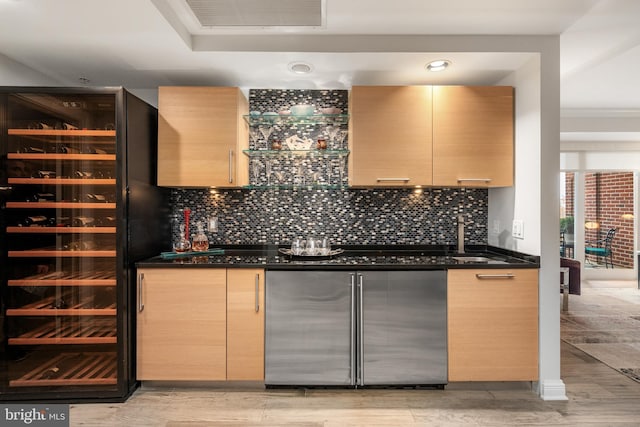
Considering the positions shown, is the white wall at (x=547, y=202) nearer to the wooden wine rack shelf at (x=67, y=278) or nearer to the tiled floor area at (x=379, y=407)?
the tiled floor area at (x=379, y=407)

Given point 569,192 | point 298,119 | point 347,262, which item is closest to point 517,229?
point 347,262

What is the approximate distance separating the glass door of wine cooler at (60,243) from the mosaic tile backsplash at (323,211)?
787mm

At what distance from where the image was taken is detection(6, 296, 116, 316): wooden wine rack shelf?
2485 mm

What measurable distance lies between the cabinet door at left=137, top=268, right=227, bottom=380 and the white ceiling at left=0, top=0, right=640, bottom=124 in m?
1.45

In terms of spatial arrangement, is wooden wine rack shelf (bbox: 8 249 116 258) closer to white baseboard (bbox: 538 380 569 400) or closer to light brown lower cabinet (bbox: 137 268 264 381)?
light brown lower cabinet (bbox: 137 268 264 381)

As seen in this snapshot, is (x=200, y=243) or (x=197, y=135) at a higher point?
(x=197, y=135)

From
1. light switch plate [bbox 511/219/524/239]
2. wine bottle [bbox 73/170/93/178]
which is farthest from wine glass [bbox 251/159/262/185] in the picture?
light switch plate [bbox 511/219/524/239]

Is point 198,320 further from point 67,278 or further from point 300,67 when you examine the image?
Result: point 300,67

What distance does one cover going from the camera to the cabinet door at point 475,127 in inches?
112

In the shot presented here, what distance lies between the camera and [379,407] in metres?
2.42

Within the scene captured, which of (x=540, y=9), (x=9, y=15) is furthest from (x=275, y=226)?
(x=540, y=9)

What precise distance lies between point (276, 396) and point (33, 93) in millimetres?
2473

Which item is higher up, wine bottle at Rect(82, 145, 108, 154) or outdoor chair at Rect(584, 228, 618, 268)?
wine bottle at Rect(82, 145, 108, 154)

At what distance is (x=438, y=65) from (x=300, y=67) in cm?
97
